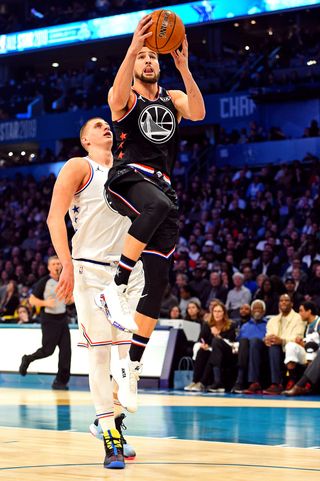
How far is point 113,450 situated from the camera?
5.84 meters

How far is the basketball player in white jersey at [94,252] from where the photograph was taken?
6074 mm

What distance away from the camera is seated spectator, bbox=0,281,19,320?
779 inches

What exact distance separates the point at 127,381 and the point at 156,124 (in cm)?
170

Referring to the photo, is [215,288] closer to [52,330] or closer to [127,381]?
[52,330]

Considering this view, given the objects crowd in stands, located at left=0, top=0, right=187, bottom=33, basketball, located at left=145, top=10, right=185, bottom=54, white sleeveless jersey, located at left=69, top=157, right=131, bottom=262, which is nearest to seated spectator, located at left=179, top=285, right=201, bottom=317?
white sleeveless jersey, located at left=69, top=157, right=131, bottom=262

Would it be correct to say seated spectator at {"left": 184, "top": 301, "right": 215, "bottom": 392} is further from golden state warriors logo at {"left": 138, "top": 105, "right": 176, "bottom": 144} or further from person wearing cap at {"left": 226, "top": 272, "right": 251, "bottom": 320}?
golden state warriors logo at {"left": 138, "top": 105, "right": 176, "bottom": 144}

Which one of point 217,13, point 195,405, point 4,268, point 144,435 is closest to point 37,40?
point 217,13

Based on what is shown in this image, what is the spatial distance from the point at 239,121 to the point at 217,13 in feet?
11.3

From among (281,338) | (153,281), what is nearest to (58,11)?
(281,338)

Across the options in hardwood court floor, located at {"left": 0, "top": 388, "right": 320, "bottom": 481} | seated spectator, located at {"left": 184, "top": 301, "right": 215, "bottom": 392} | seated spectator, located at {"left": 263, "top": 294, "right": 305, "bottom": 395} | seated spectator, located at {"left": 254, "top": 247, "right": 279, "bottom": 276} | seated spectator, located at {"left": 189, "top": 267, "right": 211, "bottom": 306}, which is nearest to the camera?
hardwood court floor, located at {"left": 0, "top": 388, "right": 320, "bottom": 481}

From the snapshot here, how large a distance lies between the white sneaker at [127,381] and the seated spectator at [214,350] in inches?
324

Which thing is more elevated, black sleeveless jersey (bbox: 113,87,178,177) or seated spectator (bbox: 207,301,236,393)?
black sleeveless jersey (bbox: 113,87,178,177)

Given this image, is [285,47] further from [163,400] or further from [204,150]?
[163,400]

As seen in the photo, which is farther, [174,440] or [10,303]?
[10,303]
